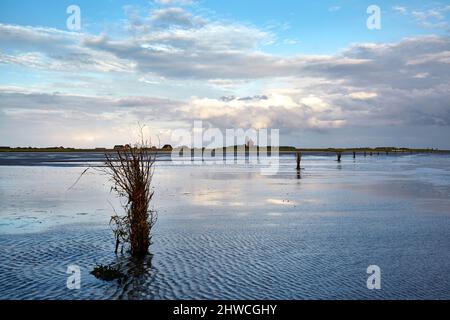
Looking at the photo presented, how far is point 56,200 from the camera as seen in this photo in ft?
78.7

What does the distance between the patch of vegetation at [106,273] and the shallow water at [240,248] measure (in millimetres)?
175

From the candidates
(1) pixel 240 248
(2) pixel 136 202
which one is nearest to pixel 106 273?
(2) pixel 136 202

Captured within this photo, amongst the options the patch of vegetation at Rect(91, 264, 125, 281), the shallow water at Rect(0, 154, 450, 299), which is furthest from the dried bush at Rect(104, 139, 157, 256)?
the patch of vegetation at Rect(91, 264, 125, 281)

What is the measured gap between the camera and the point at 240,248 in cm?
1312

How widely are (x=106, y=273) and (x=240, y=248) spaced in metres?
4.22

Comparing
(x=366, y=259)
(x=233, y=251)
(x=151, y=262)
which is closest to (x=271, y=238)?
(x=233, y=251)

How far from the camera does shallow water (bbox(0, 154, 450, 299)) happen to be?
31.1ft

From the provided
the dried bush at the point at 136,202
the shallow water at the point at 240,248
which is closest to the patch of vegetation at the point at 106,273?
the shallow water at the point at 240,248

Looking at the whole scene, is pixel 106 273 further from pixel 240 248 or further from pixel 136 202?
pixel 240 248

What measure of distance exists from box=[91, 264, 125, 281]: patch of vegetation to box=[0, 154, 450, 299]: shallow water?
18 cm

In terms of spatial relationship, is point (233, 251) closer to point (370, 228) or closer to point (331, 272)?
point (331, 272)

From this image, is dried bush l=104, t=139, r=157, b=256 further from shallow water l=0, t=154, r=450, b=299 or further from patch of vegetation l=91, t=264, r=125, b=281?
patch of vegetation l=91, t=264, r=125, b=281

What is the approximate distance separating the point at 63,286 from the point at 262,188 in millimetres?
23208

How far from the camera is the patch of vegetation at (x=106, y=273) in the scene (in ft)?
33.3
